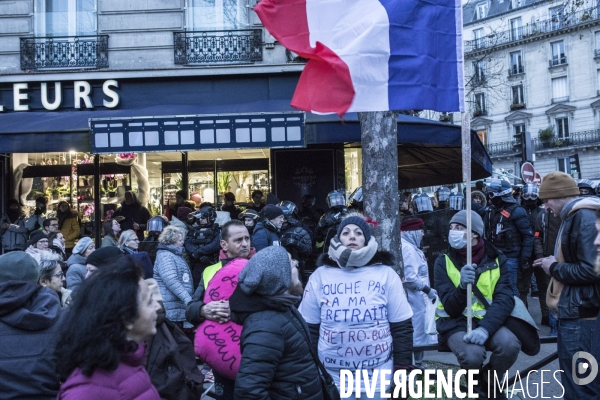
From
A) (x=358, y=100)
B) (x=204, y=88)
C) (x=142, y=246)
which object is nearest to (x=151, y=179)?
(x=204, y=88)

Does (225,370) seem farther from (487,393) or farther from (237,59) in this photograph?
(237,59)

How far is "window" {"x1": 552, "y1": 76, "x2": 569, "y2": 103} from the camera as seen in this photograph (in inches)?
2144

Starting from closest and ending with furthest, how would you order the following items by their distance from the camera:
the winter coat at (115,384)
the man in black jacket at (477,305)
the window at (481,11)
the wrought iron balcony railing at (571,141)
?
1. the winter coat at (115,384)
2. the man in black jacket at (477,305)
3. the wrought iron balcony railing at (571,141)
4. the window at (481,11)

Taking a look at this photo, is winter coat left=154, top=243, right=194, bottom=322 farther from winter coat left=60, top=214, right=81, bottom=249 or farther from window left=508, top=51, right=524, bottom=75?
window left=508, top=51, right=524, bottom=75

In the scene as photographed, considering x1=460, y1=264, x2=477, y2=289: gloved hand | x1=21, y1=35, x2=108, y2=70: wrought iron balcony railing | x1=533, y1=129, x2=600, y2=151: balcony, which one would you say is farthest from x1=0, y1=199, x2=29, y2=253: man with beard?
x1=533, y1=129, x2=600, y2=151: balcony

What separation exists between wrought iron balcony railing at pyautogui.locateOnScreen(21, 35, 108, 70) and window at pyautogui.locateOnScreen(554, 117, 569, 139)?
4906 centimetres

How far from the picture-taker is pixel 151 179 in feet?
46.0

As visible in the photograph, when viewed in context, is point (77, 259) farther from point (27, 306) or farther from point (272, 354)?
point (272, 354)

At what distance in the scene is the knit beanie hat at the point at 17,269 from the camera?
3.51 m

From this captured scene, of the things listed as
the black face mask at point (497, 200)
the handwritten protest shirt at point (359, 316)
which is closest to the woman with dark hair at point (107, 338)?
the handwritten protest shirt at point (359, 316)

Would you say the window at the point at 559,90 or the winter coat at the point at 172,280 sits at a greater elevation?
the window at the point at 559,90

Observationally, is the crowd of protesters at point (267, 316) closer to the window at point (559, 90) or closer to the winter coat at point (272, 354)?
the winter coat at point (272, 354)

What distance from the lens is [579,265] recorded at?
459 cm

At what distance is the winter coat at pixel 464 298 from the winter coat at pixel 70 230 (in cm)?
967
